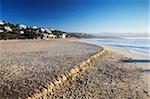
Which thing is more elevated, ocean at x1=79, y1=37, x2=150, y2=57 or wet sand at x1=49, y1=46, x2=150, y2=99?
wet sand at x1=49, y1=46, x2=150, y2=99

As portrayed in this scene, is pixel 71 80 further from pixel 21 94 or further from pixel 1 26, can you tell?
pixel 1 26

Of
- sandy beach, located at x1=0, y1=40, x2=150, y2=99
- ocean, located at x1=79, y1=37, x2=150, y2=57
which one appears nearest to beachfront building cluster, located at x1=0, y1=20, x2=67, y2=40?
ocean, located at x1=79, y1=37, x2=150, y2=57

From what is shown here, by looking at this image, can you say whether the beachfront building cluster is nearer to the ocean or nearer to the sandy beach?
the ocean

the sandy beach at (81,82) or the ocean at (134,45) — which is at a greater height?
the sandy beach at (81,82)

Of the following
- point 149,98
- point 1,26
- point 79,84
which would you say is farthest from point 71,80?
point 1,26

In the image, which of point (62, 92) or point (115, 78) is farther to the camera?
point (115, 78)

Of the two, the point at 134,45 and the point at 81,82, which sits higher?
the point at 81,82

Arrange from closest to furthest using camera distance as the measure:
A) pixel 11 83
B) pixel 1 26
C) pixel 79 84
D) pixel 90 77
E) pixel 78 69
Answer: pixel 11 83
pixel 79 84
pixel 90 77
pixel 78 69
pixel 1 26

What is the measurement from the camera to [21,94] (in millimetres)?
7539

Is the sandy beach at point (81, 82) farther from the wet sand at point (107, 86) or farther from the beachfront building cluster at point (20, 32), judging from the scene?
the beachfront building cluster at point (20, 32)

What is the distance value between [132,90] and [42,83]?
3192mm

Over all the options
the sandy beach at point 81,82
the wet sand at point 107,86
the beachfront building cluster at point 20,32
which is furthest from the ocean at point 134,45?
the beachfront building cluster at point 20,32

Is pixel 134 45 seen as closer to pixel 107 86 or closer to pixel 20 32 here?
pixel 107 86

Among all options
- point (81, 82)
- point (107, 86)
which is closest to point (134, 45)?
point (81, 82)
